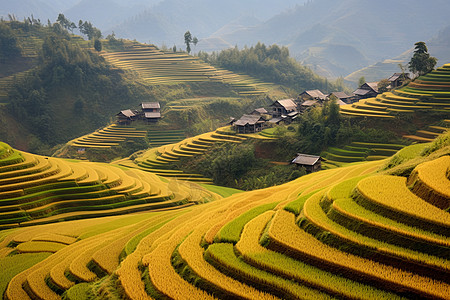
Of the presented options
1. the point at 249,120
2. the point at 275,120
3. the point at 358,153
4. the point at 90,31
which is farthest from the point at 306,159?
the point at 90,31

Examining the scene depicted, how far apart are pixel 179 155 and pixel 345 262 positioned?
30.4 meters

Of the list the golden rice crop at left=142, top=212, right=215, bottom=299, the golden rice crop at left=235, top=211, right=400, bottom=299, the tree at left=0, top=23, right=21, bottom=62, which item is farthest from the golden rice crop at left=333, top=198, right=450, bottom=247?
the tree at left=0, top=23, right=21, bottom=62

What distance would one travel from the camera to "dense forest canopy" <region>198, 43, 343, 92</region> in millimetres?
77812

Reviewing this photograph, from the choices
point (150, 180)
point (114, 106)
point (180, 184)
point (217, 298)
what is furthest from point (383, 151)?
point (114, 106)

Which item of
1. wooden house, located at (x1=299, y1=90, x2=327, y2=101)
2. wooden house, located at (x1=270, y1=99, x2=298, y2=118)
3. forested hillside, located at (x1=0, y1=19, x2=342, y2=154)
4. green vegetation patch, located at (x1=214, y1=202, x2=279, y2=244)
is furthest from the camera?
forested hillside, located at (x1=0, y1=19, x2=342, y2=154)

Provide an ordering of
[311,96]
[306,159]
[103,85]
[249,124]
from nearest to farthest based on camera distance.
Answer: [306,159], [249,124], [311,96], [103,85]

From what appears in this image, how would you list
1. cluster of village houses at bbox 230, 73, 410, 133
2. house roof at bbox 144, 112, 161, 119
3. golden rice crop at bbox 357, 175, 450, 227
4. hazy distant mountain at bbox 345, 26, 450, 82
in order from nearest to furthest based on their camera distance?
golden rice crop at bbox 357, 175, 450, 227 < cluster of village houses at bbox 230, 73, 410, 133 < house roof at bbox 144, 112, 161, 119 < hazy distant mountain at bbox 345, 26, 450, 82

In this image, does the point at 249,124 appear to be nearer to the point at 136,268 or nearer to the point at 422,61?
the point at 422,61

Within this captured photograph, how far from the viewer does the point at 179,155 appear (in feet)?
124

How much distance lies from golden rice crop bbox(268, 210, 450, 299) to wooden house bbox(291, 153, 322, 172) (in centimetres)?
1947

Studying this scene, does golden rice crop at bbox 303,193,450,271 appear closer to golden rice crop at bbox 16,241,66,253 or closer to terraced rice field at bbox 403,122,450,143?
golden rice crop at bbox 16,241,66,253

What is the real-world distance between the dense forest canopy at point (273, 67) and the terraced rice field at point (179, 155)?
40003mm

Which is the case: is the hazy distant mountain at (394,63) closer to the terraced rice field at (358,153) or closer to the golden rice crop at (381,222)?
the terraced rice field at (358,153)

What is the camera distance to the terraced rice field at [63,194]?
20.6 m
